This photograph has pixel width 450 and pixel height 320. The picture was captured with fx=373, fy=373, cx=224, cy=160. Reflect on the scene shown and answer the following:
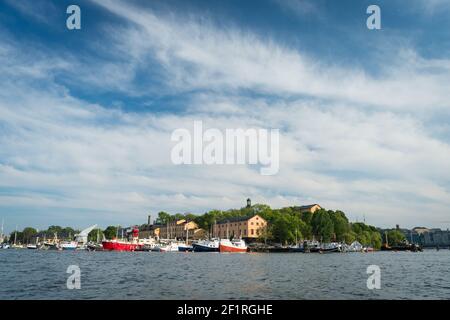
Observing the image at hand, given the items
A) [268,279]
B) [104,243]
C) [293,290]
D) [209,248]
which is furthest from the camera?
[104,243]

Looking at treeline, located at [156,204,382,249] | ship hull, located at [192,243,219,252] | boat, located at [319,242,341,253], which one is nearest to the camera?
ship hull, located at [192,243,219,252]

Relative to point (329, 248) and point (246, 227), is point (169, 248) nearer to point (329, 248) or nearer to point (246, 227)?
point (246, 227)

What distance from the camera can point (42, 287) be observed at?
31188 millimetres

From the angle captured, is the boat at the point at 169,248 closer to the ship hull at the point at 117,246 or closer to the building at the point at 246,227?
the ship hull at the point at 117,246

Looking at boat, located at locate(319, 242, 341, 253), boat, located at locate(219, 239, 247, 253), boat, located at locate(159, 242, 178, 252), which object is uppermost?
boat, located at locate(219, 239, 247, 253)

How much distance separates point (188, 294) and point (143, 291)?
13.1 feet

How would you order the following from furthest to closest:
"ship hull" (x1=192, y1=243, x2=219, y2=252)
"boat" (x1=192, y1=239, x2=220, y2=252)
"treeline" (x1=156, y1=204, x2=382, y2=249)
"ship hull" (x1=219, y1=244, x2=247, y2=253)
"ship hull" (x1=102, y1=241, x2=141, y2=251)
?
"treeline" (x1=156, y1=204, x2=382, y2=249) → "ship hull" (x1=102, y1=241, x2=141, y2=251) → "boat" (x1=192, y1=239, x2=220, y2=252) → "ship hull" (x1=192, y1=243, x2=219, y2=252) → "ship hull" (x1=219, y1=244, x2=247, y2=253)

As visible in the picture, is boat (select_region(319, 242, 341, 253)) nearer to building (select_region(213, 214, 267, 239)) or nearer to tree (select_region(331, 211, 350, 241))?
tree (select_region(331, 211, 350, 241))

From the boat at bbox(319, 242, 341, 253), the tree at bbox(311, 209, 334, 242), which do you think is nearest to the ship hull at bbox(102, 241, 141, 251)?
the boat at bbox(319, 242, 341, 253)

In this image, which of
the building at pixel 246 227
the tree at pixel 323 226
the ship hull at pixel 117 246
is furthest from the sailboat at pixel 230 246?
the ship hull at pixel 117 246

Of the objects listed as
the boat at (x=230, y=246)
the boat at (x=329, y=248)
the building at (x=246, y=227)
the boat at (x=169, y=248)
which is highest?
the building at (x=246, y=227)

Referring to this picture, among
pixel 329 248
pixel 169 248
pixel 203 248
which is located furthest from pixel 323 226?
pixel 169 248
